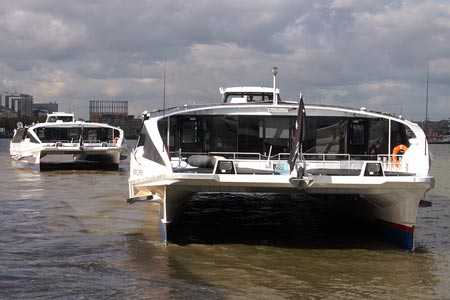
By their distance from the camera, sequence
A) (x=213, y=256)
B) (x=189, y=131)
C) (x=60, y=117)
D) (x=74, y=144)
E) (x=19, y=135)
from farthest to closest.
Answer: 1. (x=60, y=117)
2. (x=19, y=135)
3. (x=74, y=144)
4. (x=189, y=131)
5. (x=213, y=256)

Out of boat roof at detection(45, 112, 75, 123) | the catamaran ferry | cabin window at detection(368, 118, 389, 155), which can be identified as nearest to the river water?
cabin window at detection(368, 118, 389, 155)

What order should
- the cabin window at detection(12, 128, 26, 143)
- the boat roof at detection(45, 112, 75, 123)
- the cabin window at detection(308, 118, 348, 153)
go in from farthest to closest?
the boat roof at detection(45, 112, 75, 123) → the cabin window at detection(12, 128, 26, 143) → the cabin window at detection(308, 118, 348, 153)

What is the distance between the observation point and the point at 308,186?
10414mm

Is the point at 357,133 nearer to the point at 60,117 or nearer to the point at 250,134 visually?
the point at 250,134

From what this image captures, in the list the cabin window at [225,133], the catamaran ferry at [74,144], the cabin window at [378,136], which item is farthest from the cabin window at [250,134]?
the catamaran ferry at [74,144]

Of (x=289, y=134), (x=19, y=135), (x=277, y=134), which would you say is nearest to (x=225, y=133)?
(x=277, y=134)

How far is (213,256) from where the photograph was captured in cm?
1120

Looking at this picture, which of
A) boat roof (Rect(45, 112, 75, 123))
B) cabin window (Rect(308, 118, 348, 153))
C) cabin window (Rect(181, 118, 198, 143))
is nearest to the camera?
cabin window (Rect(308, 118, 348, 153))

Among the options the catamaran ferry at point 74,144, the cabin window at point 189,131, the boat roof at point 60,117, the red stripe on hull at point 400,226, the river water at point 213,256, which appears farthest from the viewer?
the boat roof at point 60,117

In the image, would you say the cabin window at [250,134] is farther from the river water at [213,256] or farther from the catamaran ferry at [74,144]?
the catamaran ferry at [74,144]

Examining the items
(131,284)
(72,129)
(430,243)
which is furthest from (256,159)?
(72,129)

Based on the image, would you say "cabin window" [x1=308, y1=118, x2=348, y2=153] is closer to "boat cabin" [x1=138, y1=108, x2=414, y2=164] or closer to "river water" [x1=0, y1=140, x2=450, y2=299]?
"boat cabin" [x1=138, y1=108, x2=414, y2=164]

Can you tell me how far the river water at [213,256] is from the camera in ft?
29.2

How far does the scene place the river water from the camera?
8898 mm
